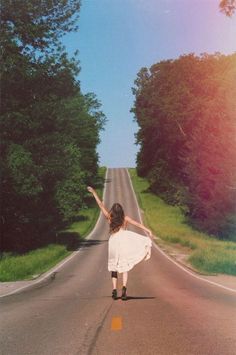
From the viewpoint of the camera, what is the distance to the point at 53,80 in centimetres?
4891

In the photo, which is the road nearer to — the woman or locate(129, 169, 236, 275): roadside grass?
the woman

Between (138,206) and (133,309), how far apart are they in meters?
94.4

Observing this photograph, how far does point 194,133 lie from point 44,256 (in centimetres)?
3873

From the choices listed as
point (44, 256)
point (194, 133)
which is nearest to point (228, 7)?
point (44, 256)

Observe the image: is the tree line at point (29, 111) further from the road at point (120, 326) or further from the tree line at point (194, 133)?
the road at point (120, 326)

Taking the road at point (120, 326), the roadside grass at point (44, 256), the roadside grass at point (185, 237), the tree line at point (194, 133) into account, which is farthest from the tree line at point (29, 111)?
the road at point (120, 326)

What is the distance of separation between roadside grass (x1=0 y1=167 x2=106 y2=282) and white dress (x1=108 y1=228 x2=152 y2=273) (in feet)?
49.7

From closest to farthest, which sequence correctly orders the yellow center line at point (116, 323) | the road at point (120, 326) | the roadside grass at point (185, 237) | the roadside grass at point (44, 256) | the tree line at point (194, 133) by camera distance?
the road at point (120, 326)
the yellow center line at point (116, 323)
the roadside grass at point (44, 256)
the roadside grass at point (185, 237)
the tree line at point (194, 133)

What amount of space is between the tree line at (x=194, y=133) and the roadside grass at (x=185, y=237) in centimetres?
220

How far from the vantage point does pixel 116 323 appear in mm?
9688

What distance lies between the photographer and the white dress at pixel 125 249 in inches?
477

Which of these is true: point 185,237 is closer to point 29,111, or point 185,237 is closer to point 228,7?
point 29,111

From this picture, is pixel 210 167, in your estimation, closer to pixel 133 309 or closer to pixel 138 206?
pixel 138 206

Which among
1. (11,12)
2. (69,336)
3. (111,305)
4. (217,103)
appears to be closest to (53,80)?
(11,12)
